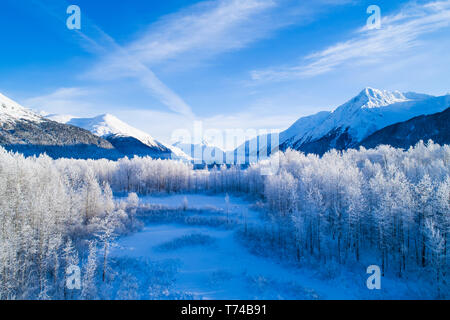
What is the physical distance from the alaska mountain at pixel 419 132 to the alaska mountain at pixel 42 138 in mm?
205272

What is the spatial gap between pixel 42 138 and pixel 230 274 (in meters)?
155

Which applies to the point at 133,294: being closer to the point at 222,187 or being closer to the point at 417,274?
the point at 417,274

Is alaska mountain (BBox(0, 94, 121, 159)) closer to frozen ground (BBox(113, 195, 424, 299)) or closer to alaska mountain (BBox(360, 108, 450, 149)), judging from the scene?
frozen ground (BBox(113, 195, 424, 299))

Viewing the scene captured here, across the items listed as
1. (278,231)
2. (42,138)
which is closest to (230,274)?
(278,231)

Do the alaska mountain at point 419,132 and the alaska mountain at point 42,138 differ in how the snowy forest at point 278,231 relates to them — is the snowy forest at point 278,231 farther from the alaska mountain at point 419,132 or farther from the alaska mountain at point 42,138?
the alaska mountain at point 42,138

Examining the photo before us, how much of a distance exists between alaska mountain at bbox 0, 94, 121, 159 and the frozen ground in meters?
121

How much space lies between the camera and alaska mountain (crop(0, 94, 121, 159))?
11162cm

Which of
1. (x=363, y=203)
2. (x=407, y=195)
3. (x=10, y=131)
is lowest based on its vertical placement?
(x=363, y=203)

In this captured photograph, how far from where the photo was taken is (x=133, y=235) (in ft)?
114

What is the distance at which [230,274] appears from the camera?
22.4 meters

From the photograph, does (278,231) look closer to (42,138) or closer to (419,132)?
(419,132)

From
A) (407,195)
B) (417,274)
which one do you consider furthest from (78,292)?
(407,195)

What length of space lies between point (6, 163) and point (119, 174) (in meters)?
54.3

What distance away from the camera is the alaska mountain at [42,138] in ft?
366
